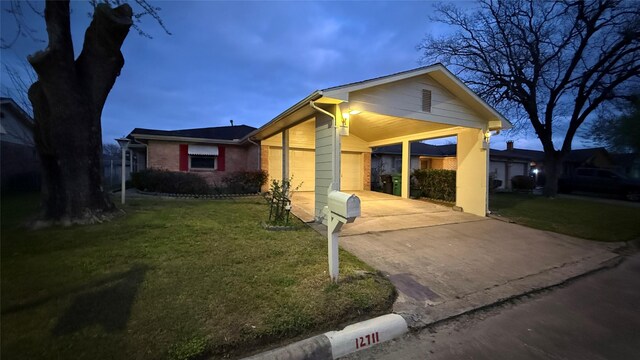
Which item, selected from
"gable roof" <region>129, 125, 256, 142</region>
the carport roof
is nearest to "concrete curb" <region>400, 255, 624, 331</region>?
the carport roof

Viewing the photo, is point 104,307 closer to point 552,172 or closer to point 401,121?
point 401,121

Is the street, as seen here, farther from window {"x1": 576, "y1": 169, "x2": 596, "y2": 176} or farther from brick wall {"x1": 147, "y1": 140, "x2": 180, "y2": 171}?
window {"x1": 576, "y1": 169, "x2": 596, "y2": 176}

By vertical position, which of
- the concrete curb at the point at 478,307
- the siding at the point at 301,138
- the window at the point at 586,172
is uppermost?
the siding at the point at 301,138

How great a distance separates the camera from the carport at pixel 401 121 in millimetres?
6168

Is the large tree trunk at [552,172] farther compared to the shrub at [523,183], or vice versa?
the shrub at [523,183]

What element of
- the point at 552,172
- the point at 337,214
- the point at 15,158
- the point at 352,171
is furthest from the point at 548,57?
the point at 15,158

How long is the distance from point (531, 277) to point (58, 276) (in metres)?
6.40

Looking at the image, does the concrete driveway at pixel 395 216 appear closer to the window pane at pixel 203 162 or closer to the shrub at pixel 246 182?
the shrub at pixel 246 182

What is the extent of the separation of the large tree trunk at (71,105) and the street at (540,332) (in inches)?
261

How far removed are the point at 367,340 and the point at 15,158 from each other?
17.7 m

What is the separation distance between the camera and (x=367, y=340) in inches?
98.5

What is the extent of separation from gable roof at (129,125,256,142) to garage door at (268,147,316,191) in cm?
216

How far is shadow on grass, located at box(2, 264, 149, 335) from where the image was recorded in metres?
2.36

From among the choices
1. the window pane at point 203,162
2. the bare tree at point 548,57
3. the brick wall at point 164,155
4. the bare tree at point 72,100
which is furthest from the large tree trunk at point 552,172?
the brick wall at point 164,155
